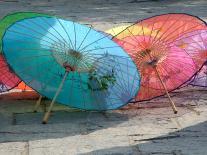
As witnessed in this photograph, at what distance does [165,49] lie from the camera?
212 inches

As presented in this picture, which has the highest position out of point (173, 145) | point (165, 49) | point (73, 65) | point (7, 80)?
point (165, 49)

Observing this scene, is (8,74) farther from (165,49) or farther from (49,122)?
(165,49)

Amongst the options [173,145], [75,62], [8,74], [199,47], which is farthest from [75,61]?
[199,47]

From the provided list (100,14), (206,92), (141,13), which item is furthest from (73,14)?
(206,92)

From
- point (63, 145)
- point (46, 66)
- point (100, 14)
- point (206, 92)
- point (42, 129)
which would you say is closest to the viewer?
point (63, 145)

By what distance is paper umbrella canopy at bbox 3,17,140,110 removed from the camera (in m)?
4.85

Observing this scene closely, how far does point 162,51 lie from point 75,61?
0.95 m

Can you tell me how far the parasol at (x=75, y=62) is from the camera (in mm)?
4848

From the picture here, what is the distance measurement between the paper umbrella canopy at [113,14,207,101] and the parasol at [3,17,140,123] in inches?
14.6

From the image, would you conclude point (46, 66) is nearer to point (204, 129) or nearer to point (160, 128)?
point (160, 128)

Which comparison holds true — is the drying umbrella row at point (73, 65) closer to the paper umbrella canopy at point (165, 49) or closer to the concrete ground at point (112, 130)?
the paper umbrella canopy at point (165, 49)

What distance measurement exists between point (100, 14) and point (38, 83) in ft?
24.0

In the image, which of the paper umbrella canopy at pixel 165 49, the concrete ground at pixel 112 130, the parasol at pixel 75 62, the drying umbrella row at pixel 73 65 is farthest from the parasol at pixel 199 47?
the parasol at pixel 75 62

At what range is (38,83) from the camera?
15.5 ft
